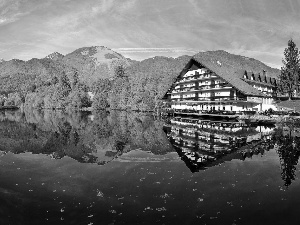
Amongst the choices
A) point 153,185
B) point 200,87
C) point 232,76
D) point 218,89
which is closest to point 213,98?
point 218,89

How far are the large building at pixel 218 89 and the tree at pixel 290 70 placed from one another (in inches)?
214

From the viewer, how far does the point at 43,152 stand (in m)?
26.1

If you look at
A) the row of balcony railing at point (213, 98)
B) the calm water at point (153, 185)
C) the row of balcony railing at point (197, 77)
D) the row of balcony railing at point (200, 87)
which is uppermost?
the row of balcony railing at point (197, 77)

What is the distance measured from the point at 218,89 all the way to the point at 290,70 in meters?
27.4

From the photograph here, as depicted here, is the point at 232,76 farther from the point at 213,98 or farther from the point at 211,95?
the point at 213,98

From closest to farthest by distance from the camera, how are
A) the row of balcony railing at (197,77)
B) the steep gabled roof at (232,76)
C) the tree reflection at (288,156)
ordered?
the tree reflection at (288,156) → the steep gabled roof at (232,76) → the row of balcony railing at (197,77)

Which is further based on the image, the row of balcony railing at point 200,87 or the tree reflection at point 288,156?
the row of balcony railing at point 200,87

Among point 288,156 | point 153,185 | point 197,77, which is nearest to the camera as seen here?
point 153,185

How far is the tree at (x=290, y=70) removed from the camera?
275ft

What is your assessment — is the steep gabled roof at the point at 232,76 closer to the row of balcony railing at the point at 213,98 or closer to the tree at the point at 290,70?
the row of balcony railing at the point at 213,98

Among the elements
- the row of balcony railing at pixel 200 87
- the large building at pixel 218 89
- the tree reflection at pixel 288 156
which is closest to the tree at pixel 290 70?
the large building at pixel 218 89

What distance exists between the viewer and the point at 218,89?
73375 millimetres

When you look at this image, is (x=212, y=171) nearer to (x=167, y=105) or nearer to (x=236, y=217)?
(x=236, y=217)

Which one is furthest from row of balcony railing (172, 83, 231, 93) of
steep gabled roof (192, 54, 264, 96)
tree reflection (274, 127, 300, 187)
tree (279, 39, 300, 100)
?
tree reflection (274, 127, 300, 187)
